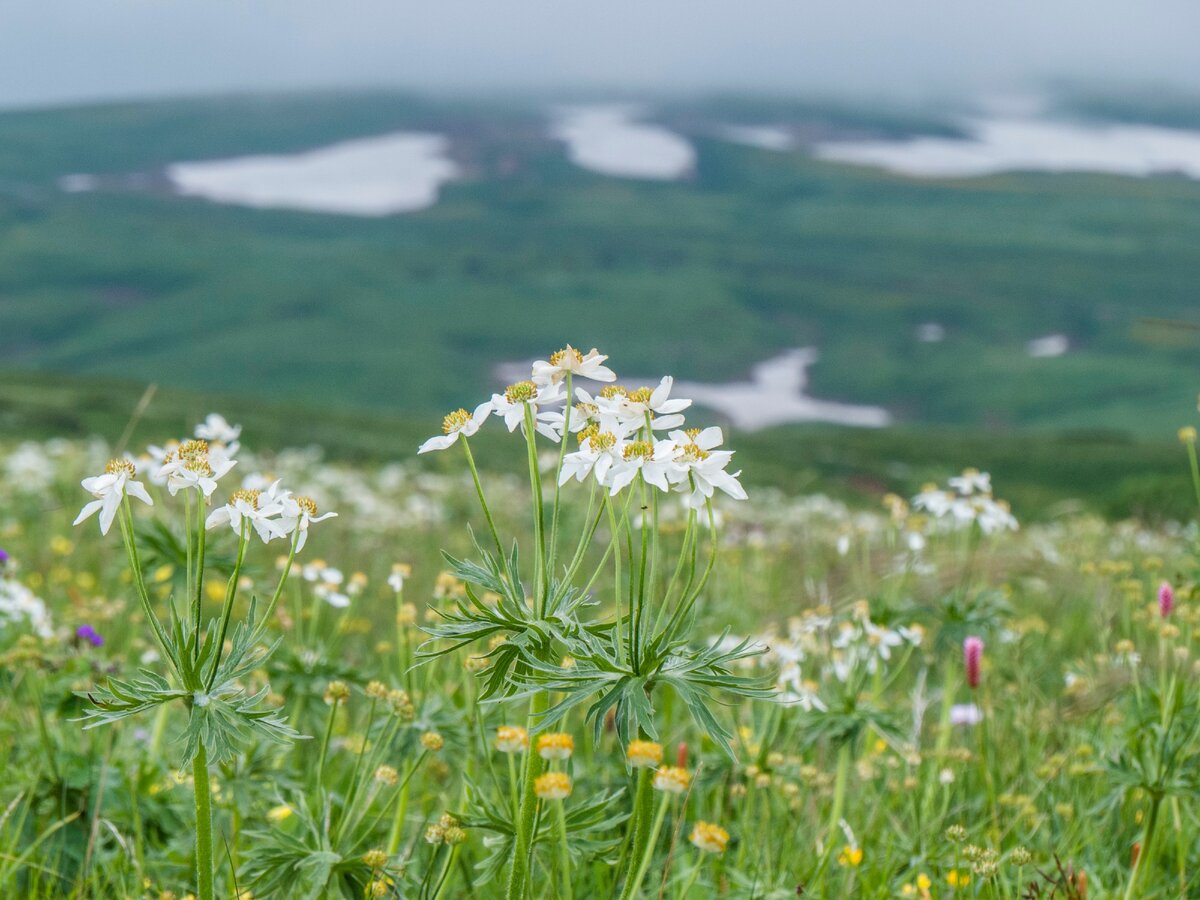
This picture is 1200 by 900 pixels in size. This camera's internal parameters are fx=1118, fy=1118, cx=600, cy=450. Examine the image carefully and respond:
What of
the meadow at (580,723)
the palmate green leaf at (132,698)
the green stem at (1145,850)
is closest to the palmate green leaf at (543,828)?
the meadow at (580,723)

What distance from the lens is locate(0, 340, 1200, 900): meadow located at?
2129mm

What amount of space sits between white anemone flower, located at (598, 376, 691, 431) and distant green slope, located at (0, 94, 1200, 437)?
154ft

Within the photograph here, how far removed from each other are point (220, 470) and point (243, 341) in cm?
5968

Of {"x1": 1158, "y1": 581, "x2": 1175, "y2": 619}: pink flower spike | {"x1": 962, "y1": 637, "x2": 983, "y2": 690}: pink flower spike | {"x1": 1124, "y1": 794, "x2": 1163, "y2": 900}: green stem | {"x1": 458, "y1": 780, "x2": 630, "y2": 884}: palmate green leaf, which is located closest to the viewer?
{"x1": 458, "y1": 780, "x2": 630, "y2": 884}: palmate green leaf

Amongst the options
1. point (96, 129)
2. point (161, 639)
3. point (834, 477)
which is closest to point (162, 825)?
point (161, 639)

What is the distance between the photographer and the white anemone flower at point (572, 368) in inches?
88.6

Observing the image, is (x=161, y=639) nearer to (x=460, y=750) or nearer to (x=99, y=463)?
(x=460, y=750)

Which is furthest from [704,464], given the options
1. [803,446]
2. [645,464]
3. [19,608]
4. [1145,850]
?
[803,446]

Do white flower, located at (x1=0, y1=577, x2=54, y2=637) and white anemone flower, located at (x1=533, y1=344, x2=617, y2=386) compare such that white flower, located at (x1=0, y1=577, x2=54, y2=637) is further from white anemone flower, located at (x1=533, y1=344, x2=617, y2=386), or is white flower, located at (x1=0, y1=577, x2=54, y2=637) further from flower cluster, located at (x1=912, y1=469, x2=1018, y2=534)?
flower cluster, located at (x1=912, y1=469, x2=1018, y2=534)

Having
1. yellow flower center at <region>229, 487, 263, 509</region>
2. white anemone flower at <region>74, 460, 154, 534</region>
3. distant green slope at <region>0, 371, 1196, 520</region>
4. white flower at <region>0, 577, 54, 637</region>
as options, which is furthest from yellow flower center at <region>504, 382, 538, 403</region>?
distant green slope at <region>0, 371, 1196, 520</region>

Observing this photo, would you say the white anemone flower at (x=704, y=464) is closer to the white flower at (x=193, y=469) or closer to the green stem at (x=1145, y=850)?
the white flower at (x=193, y=469)

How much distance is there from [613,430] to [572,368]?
0.17m

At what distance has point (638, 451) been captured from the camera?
211cm

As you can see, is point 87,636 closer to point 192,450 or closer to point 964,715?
Result: point 192,450
